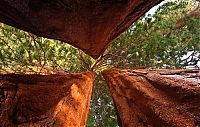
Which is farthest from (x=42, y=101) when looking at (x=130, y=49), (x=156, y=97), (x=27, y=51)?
(x=130, y=49)

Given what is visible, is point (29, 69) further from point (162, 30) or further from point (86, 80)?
point (162, 30)

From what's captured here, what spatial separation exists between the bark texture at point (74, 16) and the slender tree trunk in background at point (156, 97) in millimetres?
1120

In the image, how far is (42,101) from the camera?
495cm

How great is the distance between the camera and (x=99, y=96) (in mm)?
8789

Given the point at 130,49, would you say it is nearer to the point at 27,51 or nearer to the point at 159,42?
the point at 159,42

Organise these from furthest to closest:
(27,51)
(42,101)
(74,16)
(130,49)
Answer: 1. (130,49)
2. (27,51)
3. (42,101)
4. (74,16)

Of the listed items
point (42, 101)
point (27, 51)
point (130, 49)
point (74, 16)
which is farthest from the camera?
point (130, 49)

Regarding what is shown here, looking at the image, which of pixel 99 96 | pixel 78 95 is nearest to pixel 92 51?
pixel 78 95

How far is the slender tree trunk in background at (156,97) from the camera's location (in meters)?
4.25

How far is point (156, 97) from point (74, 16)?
188cm

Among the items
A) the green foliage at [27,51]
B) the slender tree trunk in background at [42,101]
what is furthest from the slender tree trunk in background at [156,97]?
Answer: the green foliage at [27,51]

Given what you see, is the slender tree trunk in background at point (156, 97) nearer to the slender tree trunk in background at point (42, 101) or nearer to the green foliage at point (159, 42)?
the slender tree trunk in background at point (42, 101)

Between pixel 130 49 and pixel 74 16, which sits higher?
pixel 74 16

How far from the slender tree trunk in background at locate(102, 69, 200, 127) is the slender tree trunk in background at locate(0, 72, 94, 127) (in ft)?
2.46
